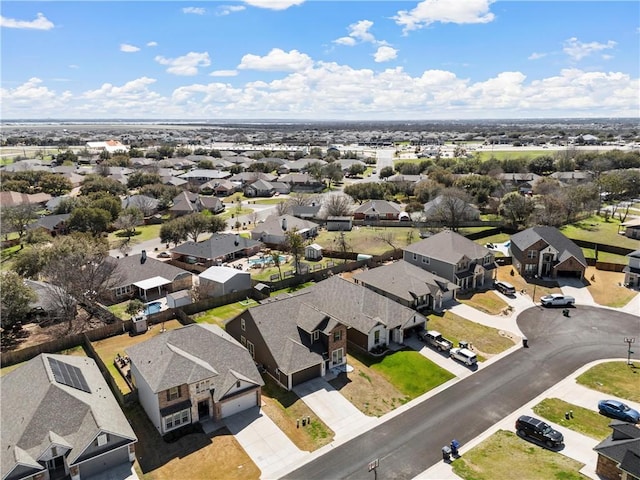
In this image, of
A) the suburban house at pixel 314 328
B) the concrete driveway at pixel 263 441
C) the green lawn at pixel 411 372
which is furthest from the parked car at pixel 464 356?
the concrete driveway at pixel 263 441

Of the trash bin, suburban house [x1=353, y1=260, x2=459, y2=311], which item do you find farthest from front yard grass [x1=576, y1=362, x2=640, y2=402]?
suburban house [x1=353, y1=260, x2=459, y2=311]

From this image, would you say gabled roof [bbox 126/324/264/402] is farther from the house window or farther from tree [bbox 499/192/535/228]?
tree [bbox 499/192/535/228]

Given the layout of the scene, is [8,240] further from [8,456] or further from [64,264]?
[8,456]

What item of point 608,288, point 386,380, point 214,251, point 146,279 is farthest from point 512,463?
point 214,251

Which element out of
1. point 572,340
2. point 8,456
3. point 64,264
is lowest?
point 572,340

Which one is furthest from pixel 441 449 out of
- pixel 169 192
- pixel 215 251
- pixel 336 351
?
pixel 169 192
